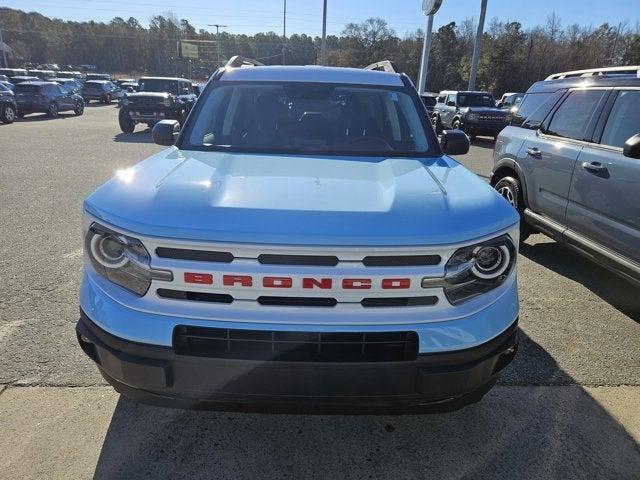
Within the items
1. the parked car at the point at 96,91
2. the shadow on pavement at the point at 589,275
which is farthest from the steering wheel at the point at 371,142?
the parked car at the point at 96,91

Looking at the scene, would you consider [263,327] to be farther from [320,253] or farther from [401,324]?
[401,324]

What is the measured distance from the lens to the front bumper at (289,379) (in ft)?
5.78

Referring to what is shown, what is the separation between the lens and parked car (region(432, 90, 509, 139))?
1680 cm

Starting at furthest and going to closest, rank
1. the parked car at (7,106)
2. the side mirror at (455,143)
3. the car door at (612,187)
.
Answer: the parked car at (7,106)
the side mirror at (455,143)
the car door at (612,187)

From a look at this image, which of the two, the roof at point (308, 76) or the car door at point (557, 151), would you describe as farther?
the car door at point (557, 151)

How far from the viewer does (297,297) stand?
1.76 meters

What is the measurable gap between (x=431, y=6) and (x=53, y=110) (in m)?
17.4

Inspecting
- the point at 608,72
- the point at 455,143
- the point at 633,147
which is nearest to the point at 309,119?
the point at 455,143

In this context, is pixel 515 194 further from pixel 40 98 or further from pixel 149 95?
pixel 40 98

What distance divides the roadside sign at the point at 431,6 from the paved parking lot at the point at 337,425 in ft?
55.5

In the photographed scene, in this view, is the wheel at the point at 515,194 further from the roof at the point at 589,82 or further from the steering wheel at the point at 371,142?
the steering wheel at the point at 371,142

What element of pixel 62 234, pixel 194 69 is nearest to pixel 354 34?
pixel 194 69

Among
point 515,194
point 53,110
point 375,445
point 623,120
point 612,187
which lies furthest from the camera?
point 53,110

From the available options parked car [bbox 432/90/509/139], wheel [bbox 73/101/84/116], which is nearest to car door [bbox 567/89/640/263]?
parked car [bbox 432/90/509/139]
